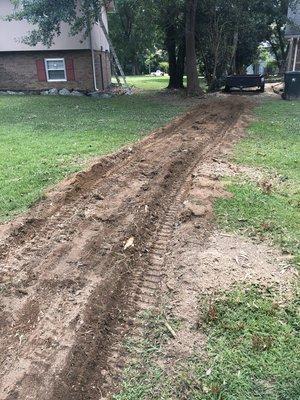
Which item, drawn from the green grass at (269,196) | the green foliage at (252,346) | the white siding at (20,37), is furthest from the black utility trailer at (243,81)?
the green foliage at (252,346)

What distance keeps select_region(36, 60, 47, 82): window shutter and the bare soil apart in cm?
1610

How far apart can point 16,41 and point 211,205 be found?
1909 centimetres

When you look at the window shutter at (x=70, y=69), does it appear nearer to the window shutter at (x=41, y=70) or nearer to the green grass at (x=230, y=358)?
the window shutter at (x=41, y=70)

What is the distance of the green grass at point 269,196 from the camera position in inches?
186

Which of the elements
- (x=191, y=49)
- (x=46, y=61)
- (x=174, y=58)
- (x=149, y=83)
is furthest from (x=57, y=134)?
(x=149, y=83)

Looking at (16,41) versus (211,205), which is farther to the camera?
(16,41)

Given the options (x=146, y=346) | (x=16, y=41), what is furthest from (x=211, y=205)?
(x=16, y=41)

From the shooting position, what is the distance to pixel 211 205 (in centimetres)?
535

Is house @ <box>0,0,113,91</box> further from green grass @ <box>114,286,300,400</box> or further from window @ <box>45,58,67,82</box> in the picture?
green grass @ <box>114,286,300,400</box>

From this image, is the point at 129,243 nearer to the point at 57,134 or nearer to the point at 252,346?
the point at 252,346

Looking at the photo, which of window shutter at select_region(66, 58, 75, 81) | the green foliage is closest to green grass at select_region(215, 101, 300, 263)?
the green foliage

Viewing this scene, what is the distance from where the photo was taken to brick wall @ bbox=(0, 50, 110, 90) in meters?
Answer: 20.8

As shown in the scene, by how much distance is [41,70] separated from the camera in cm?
2128

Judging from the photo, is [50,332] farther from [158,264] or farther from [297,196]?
[297,196]
